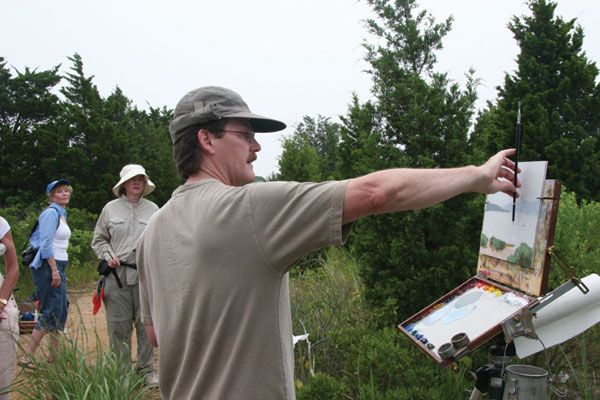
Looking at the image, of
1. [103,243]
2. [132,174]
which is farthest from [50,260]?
[132,174]

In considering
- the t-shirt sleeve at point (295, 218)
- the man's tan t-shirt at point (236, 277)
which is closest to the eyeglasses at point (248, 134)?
the man's tan t-shirt at point (236, 277)

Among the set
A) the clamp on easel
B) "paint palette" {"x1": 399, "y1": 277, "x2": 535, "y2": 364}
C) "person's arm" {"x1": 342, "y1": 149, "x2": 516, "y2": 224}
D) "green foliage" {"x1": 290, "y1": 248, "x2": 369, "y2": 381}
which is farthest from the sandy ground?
"person's arm" {"x1": 342, "y1": 149, "x2": 516, "y2": 224}

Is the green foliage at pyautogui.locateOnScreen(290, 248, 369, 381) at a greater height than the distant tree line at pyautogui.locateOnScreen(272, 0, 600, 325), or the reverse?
the distant tree line at pyautogui.locateOnScreen(272, 0, 600, 325)

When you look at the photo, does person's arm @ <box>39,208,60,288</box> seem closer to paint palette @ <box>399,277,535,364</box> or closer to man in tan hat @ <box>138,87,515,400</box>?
paint palette @ <box>399,277,535,364</box>

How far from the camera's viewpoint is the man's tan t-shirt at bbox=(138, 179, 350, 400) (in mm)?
1360

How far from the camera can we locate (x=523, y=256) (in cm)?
254

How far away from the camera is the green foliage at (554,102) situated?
10266 millimetres

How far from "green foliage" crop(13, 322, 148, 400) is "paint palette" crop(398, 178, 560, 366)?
197 cm

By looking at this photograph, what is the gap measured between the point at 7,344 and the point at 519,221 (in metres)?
2.92

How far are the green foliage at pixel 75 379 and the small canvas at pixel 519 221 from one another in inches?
98.5

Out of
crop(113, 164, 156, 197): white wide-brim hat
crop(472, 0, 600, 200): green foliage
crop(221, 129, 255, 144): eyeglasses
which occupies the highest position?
crop(472, 0, 600, 200): green foliage

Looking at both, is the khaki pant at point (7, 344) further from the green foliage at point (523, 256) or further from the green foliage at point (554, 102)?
the green foliage at point (554, 102)

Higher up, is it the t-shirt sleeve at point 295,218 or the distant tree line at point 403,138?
the distant tree line at point 403,138

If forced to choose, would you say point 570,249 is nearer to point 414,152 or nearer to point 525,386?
point 414,152
